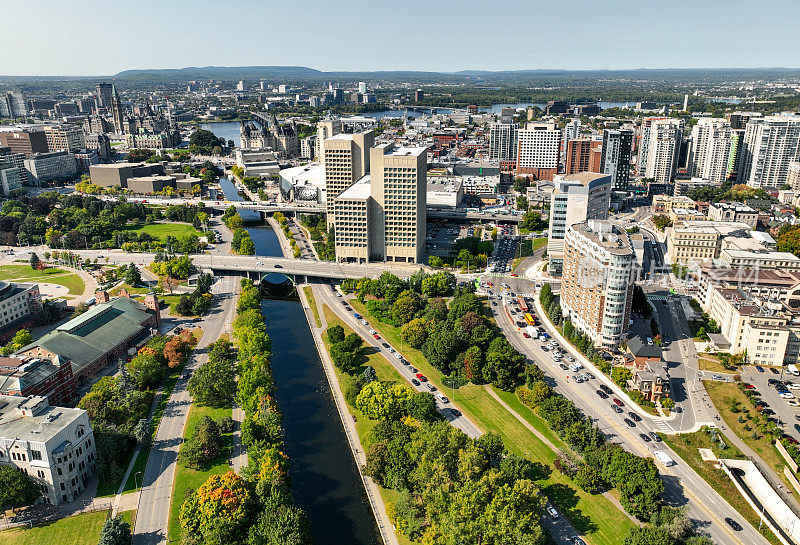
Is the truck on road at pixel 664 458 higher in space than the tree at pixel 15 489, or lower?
lower

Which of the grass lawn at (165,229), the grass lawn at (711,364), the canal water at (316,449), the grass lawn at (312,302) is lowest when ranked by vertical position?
the canal water at (316,449)

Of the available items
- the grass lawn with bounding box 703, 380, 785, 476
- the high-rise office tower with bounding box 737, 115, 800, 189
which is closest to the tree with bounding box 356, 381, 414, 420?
the grass lawn with bounding box 703, 380, 785, 476

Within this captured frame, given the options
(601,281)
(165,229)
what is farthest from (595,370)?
(165,229)

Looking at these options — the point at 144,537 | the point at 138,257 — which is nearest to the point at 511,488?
the point at 144,537

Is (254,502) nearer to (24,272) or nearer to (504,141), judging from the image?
(24,272)

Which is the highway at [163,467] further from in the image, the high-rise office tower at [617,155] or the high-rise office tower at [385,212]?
the high-rise office tower at [617,155]


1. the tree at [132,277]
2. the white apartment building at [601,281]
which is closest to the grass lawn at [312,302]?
the tree at [132,277]
